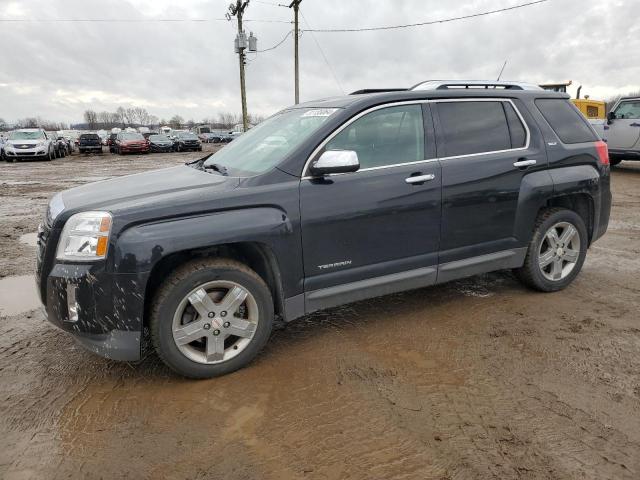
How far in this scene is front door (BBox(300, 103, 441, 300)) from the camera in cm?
319

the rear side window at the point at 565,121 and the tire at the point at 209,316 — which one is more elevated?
the rear side window at the point at 565,121

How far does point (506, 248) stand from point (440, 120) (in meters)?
1.23

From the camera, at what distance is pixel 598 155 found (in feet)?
14.6

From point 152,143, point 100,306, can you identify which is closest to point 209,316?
point 100,306

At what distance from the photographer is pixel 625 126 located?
13109mm

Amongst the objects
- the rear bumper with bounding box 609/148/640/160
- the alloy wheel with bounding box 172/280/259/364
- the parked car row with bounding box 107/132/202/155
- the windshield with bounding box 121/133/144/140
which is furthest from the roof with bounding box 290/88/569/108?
the windshield with bounding box 121/133/144/140

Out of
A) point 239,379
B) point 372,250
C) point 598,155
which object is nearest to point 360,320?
point 372,250

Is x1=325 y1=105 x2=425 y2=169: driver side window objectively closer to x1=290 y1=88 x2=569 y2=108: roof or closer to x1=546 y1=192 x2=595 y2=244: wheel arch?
x1=290 y1=88 x2=569 y2=108: roof

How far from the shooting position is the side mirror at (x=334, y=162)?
3.08 meters

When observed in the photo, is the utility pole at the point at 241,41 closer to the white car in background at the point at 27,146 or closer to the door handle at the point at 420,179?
the white car in background at the point at 27,146

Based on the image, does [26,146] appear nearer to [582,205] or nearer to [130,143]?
[130,143]

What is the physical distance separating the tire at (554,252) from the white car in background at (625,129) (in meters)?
10.8

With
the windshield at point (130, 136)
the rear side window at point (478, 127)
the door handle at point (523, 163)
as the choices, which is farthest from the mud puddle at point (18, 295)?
the windshield at point (130, 136)

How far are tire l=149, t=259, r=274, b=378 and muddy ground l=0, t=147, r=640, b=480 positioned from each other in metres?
0.13
